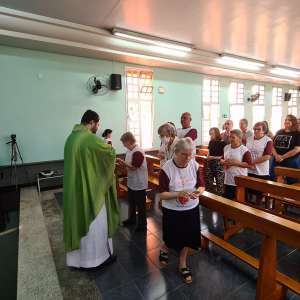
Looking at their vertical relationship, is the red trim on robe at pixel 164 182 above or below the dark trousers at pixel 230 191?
above

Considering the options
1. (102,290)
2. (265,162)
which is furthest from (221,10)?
(102,290)

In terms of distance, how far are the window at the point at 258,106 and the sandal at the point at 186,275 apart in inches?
347

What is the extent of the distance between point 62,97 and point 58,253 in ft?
12.2

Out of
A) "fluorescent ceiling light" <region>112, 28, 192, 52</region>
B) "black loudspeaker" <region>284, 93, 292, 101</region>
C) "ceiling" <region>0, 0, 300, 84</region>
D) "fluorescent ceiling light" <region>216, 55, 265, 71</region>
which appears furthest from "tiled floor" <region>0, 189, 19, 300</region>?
"black loudspeaker" <region>284, 93, 292, 101</region>

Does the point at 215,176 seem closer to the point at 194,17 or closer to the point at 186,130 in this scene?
the point at 186,130

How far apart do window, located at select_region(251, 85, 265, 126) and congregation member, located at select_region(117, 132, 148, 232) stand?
8.16 m

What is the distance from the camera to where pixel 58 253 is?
2.53 m

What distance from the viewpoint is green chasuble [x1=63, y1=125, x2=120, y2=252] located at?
6.83 ft

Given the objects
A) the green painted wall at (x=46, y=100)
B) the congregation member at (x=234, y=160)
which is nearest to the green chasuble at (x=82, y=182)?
the congregation member at (x=234, y=160)

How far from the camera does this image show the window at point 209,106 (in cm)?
787

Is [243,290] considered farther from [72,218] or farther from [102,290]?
[72,218]

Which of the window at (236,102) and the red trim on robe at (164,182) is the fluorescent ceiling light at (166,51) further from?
the red trim on robe at (164,182)

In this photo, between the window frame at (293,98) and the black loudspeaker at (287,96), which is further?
the window frame at (293,98)

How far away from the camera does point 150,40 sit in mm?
4738
